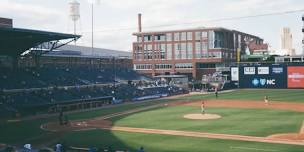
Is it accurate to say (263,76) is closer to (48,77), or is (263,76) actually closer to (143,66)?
(143,66)

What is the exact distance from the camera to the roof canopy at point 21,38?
51684mm

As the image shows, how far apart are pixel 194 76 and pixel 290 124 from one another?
78059 mm

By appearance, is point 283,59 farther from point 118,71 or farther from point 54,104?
point 54,104

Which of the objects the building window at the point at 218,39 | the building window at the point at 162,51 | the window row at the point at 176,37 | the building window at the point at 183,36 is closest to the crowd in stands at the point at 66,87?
the building window at the point at 218,39

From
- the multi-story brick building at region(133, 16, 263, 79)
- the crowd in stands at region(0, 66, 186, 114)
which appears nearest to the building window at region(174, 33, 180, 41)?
the multi-story brick building at region(133, 16, 263, 79)

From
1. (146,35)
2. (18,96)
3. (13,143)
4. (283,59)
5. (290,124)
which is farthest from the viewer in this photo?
(146,35)

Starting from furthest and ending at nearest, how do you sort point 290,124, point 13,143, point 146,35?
point 146,35, point 290,124, point 13,143

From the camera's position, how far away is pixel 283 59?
113m

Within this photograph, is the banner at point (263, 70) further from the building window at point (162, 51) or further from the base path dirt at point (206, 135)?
the base path dirt at point (206, 135)

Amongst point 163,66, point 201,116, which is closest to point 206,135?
point 201,116

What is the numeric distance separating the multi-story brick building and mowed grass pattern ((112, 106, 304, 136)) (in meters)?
62.7

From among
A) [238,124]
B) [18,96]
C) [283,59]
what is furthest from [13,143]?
[283,59]

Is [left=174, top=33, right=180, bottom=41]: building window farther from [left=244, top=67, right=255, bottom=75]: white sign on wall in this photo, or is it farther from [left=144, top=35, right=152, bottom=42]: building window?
[left=244, top=67, right=255, bottom=75]: white sign on wall

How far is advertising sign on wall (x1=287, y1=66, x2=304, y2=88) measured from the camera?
8847 centimetres
